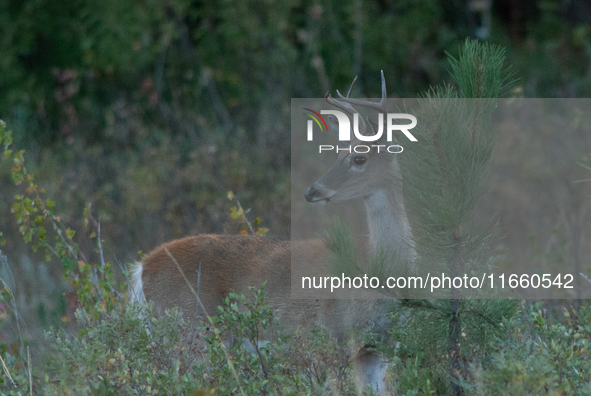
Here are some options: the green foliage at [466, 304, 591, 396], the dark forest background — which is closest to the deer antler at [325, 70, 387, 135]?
the green foliage at [466, 304, 591, 396]

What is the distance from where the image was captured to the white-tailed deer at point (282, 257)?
4156mm

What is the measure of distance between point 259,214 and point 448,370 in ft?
14.8

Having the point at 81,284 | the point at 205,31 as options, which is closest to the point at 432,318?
the point at 81,284

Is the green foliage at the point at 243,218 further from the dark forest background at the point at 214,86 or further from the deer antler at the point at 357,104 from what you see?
the dark forest background at the point at 214,86

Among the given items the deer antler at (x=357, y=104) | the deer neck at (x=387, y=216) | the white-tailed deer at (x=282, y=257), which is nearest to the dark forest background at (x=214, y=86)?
the white-tailed deer at (x=282, y=257)

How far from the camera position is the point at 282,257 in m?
4.33

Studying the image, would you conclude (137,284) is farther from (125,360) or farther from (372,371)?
(372,371)

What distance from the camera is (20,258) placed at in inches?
248

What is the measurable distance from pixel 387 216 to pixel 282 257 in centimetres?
67

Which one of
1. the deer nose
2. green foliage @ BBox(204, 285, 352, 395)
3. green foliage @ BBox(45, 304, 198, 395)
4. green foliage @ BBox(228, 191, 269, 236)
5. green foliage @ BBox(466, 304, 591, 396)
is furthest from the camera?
green foliage @ BBox(228, 191, 269, 236)

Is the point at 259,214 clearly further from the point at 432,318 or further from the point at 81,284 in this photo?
the point at 432,318

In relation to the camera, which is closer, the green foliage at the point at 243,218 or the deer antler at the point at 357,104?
the deer antler at the point at 357,104

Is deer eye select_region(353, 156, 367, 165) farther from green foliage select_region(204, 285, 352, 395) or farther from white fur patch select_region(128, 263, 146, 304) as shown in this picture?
white fur patch select_region(128, 263, 146, 304)

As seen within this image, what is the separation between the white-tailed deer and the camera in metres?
4.16
